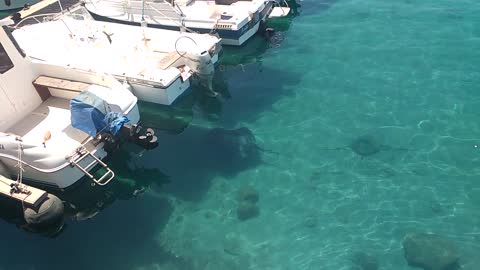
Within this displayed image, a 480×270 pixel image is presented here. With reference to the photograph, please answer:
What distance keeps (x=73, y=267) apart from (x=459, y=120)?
72.3 ft

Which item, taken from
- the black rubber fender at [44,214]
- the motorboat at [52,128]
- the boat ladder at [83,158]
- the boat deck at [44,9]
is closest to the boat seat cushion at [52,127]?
the motorboat at [52,128]

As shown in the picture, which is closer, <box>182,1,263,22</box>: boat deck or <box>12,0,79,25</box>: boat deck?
<box>182,1,263,22</box>: boat deck

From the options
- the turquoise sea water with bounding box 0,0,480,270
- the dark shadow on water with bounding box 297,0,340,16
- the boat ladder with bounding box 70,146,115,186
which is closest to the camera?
the turquoise sea water with bounding box 0,0,480,270

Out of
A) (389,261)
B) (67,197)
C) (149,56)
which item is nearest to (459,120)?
(389,261)

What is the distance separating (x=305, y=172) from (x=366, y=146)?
3.95m

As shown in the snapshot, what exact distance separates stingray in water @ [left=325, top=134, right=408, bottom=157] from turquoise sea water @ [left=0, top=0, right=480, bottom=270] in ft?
0.43

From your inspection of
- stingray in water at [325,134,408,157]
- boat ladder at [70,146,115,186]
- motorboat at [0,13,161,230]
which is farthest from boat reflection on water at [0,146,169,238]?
stingray in water at [325,134,408,157]

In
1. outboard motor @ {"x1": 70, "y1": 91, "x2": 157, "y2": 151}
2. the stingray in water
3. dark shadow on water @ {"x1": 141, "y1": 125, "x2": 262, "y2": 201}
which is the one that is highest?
outboard motor @ {"x1": 70, "y1": 91, "x2": 157, "y2": 151}

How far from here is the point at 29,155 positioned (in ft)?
70.4

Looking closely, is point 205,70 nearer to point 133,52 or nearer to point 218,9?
point 133,52

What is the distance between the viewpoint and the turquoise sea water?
800 inches

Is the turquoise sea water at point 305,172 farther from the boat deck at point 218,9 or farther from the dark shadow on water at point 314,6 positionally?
the dark shadow on water at point 314,6

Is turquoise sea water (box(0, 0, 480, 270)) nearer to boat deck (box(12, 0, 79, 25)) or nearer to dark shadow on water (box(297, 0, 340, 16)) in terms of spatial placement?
dark shadow on water (box(297, 0, 340, 16))

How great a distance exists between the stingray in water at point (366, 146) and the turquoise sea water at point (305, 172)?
13cm
